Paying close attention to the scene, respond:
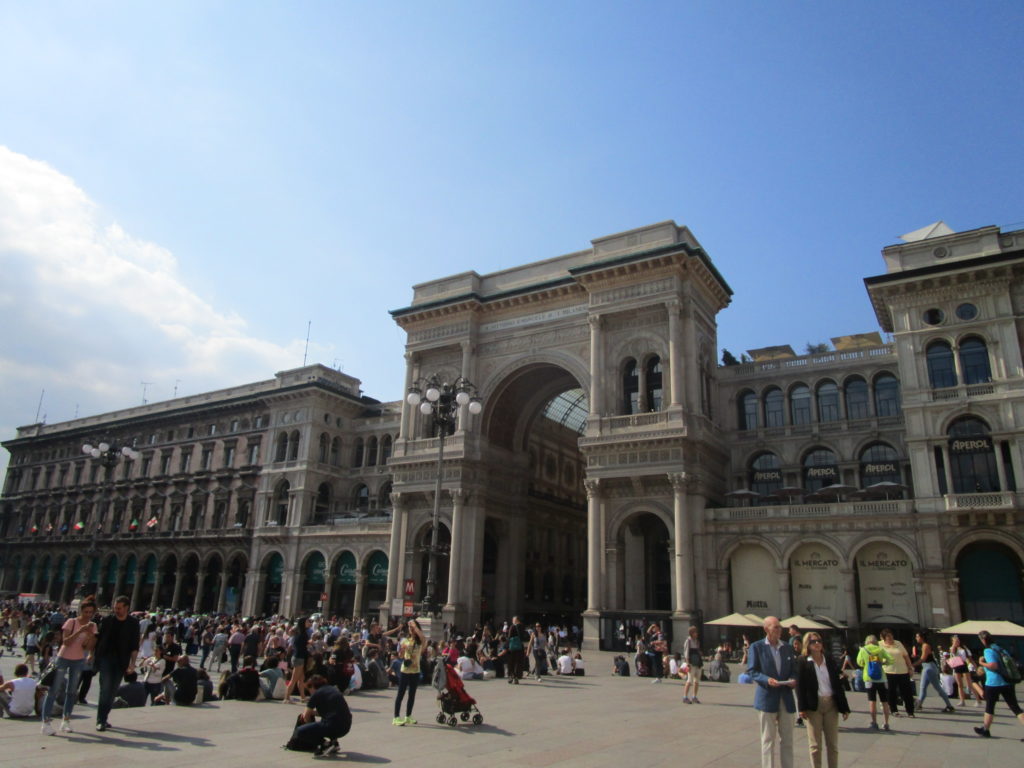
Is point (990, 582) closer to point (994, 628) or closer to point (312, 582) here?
point (994, 628)

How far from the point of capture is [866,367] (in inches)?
1558

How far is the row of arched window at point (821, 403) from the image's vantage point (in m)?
39.1

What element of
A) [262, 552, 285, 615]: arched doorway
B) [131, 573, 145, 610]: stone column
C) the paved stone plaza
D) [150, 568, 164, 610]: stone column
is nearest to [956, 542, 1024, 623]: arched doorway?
the paved stone plaza

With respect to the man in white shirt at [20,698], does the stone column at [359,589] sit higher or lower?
higher

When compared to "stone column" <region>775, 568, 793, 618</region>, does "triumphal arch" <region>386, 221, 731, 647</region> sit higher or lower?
higher

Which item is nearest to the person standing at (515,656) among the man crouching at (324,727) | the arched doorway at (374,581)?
the man crouching at (324,727)

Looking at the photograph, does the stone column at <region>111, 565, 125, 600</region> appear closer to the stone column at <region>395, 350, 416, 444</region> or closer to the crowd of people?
the stone column at <region>395, 350, 416, 444</region>

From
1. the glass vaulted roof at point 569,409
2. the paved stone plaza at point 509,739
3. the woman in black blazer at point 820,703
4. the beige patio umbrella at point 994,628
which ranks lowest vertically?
the paved stone plaza at point 509,739

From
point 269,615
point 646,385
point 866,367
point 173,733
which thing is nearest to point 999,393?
point 866,367

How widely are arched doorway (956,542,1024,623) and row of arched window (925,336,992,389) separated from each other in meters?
7.18

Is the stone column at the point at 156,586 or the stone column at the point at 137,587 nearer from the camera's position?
the stone column at the point at 156,586

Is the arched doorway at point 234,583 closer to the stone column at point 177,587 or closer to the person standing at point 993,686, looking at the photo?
the stone column at point 177,587

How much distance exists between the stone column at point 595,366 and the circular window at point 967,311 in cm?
1672

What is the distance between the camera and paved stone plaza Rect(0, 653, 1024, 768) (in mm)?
9711
